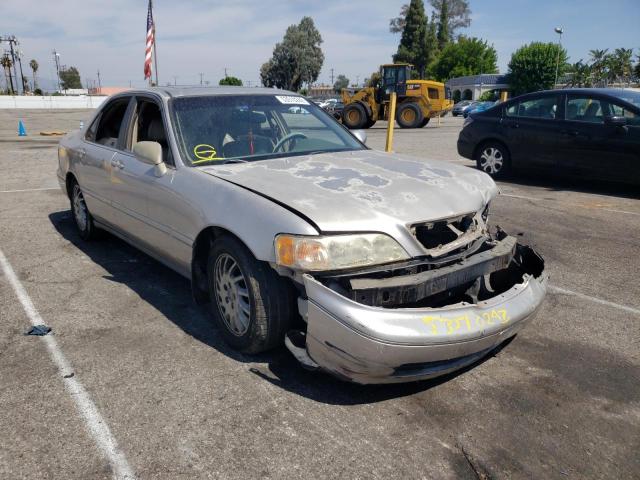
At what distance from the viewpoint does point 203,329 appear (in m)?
3.53

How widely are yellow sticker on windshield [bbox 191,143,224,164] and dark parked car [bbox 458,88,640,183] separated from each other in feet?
20.4

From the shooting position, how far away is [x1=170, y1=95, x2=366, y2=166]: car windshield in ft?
12.1

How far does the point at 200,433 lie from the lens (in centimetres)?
249

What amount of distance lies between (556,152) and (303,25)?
83.5 m

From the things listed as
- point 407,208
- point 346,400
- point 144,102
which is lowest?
point 346,400

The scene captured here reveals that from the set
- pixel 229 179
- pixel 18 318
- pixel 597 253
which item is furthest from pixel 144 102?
pixel 597 253

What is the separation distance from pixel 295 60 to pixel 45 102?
134 feet

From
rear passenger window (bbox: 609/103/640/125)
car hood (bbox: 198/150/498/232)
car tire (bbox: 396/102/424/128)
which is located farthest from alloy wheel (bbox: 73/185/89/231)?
car tire (bbox: 396/102/424/128)

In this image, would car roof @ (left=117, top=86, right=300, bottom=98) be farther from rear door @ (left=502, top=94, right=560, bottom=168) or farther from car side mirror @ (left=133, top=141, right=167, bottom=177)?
rear door @ (left=502, top=94, right=560, bottom=168)

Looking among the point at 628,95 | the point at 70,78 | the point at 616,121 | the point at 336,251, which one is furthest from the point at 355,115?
the point at 70,78

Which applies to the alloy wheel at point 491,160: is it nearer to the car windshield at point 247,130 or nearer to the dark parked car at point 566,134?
the dark parked car at point 566,134

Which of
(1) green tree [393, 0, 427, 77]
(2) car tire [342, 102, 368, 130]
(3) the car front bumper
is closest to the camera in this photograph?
(3) the car front bumper

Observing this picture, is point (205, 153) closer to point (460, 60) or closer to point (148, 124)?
point (148, 124)

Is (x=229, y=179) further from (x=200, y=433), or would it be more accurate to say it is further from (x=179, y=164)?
(x=200, y=433)
